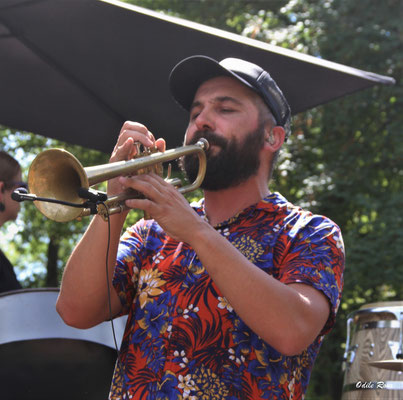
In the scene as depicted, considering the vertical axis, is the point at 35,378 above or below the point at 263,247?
below

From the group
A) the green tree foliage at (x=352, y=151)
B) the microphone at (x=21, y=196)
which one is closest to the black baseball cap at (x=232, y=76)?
the microphone at (x=21, y=196)

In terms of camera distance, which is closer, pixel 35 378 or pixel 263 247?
pixel 263 247

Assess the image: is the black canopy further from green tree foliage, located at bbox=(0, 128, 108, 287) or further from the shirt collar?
green tree foliage, located at bbox=(0, 128, 108, 287)

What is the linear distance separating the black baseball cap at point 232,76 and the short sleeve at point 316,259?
52 cm

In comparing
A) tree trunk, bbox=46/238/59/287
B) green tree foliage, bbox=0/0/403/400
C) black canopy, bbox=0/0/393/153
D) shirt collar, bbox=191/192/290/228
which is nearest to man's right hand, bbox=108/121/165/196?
shirt collar, bbox=191/192/290/228

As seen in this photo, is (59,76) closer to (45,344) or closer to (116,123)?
(116,123)

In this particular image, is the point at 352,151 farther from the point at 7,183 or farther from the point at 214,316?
the point at 214,316

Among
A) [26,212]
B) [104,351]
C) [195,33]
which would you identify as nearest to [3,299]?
[104,351]

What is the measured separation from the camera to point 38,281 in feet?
38.2

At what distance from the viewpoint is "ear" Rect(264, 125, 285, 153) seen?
261 centimetres

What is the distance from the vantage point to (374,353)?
12.4ft

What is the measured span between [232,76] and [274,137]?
0.31m

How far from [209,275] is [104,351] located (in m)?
0.94

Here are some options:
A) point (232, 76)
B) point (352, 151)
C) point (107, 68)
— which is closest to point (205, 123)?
point (232, 76)
